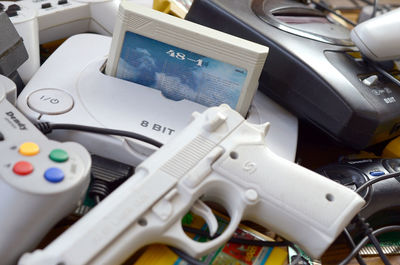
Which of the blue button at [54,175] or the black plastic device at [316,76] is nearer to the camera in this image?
the blue button at [54,175]

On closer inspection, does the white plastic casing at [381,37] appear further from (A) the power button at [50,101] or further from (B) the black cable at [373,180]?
(A) the power button at [50,101]

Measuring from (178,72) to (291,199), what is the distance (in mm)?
194

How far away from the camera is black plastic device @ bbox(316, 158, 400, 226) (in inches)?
18.0

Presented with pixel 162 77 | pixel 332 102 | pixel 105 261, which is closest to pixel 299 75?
pixel 332 102

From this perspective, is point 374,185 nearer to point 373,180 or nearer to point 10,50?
point 373,180

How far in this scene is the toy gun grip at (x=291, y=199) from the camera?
0.36 metres

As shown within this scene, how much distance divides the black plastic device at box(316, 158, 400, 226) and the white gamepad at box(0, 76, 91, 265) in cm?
26

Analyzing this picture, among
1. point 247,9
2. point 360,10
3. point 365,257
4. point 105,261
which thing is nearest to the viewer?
point 105,261

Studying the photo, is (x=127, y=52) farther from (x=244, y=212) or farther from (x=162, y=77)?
(x=244, y=212)

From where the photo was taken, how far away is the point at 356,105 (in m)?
0.48

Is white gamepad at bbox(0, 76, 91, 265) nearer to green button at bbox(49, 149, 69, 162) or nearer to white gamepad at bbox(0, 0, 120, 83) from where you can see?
green button at bbox(49, 149, 69, 162)

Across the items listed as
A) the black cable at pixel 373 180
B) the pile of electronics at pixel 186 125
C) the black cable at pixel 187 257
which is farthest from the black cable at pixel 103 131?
the black cable at pixel 373 180

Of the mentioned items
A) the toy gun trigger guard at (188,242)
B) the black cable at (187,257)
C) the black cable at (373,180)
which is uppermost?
the black cable at (373,180)

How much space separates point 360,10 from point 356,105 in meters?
0.60
